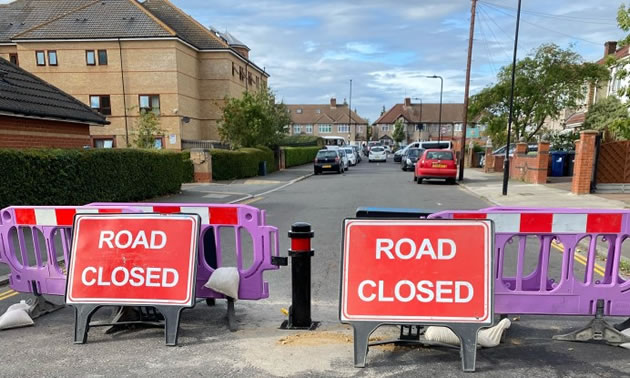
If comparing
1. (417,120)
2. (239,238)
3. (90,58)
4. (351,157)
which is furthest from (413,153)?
(417,120)

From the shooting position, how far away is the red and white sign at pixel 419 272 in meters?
3.20

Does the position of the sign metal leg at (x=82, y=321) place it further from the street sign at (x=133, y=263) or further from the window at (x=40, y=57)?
the window at (x=40, y=57)

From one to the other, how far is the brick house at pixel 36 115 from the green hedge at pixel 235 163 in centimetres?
678

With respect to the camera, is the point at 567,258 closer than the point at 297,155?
Yes

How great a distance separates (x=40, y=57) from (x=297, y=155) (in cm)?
2214

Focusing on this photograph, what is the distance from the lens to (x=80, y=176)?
31.0 feet

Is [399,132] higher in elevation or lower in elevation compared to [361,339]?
higher

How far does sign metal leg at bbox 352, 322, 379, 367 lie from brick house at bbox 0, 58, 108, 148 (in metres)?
10.2

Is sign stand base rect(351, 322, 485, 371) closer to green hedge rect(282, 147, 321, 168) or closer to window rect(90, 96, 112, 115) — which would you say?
green hedge rect(282, 147, 321, 168)

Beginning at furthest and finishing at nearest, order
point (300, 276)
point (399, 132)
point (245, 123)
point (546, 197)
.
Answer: point (399, 132) < point (245, 123) < point (546, 197) < point (300, 276)

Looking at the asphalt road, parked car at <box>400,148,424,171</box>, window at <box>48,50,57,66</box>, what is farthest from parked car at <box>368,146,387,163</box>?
the asphalt road

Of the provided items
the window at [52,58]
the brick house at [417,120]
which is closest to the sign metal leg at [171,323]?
the window at [52,58]

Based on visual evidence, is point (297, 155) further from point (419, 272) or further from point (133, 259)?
point (419, 272)

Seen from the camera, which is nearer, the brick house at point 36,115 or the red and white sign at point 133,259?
the red and white sign at point 133,259
